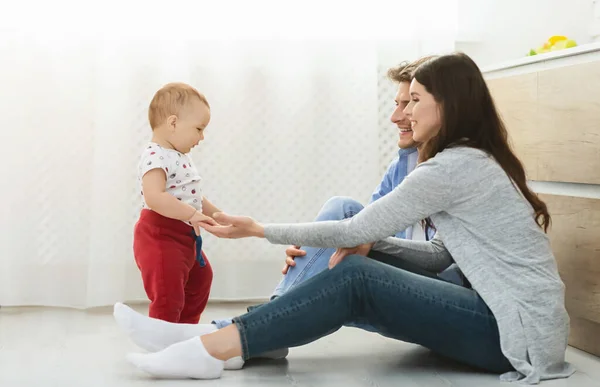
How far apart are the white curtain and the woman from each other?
975 millimetres

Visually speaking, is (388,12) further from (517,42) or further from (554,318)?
(554,318)

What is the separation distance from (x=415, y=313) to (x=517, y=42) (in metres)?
1.48

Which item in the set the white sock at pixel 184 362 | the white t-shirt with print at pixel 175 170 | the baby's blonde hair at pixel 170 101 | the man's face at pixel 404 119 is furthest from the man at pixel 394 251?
the baby's blonde hair at pixel 170 101

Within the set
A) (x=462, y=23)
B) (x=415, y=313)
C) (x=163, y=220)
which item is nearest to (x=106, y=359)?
(x=163, y=220)

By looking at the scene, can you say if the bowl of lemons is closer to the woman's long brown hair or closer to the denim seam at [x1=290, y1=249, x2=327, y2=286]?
the woman's long brown hair

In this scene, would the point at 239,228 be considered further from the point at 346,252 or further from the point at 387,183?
the point at 387,183

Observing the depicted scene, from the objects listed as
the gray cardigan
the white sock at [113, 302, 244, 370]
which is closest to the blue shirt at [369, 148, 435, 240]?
the gray cardigan

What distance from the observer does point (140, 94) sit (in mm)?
2572

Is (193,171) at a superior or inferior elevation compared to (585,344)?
superior

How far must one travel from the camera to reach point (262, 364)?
1787mm

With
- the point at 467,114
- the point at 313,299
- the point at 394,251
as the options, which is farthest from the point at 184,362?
the point at 467,114

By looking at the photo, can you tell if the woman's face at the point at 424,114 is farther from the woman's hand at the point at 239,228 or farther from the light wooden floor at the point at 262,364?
the light wooden floor at the point at 262,364

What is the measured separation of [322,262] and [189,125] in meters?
0.48

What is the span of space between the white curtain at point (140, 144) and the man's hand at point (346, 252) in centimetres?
95
